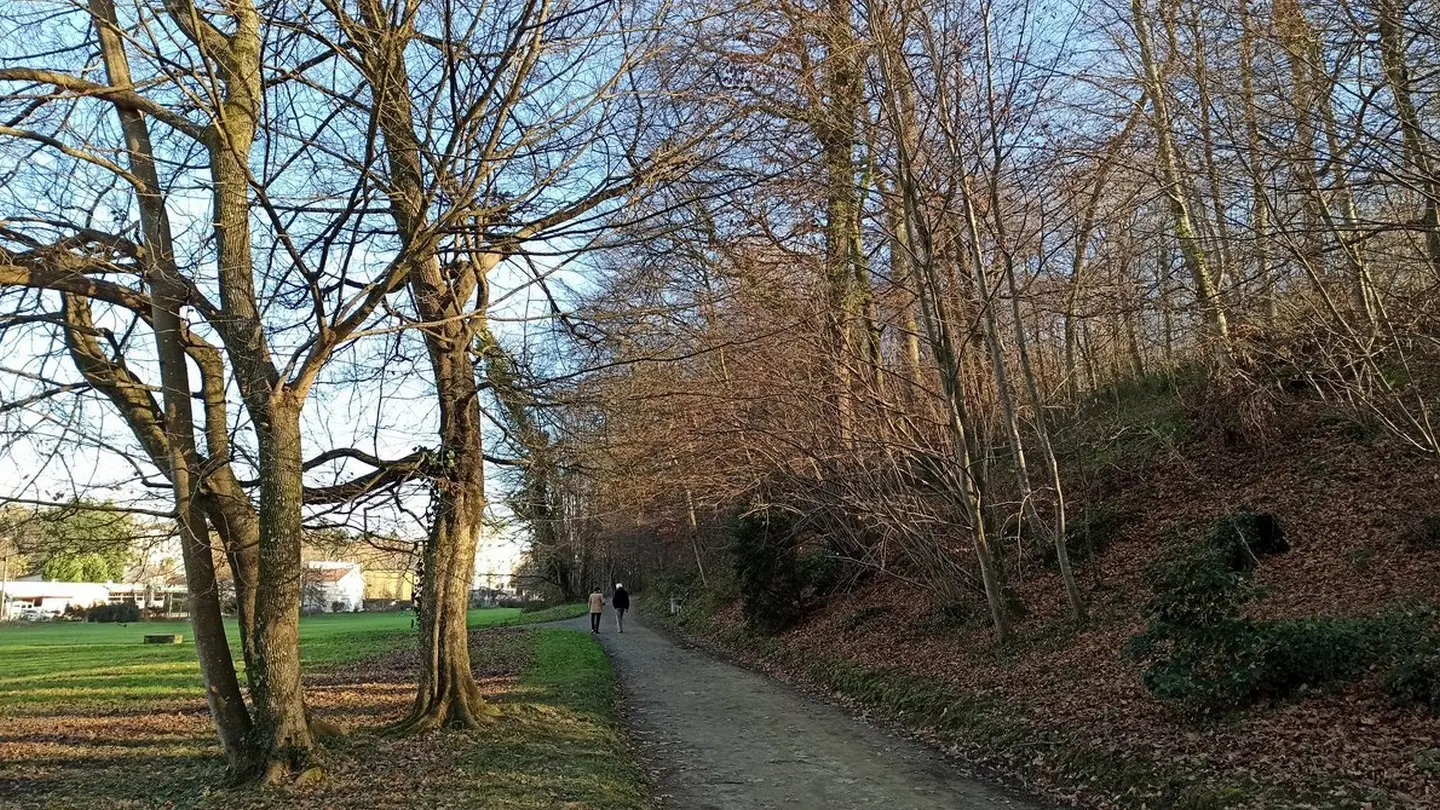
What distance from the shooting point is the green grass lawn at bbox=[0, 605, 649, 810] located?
6938mm

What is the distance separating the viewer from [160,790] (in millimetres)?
7535

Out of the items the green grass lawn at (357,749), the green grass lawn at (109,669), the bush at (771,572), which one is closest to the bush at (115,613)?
the green grass lawn at (109,669)

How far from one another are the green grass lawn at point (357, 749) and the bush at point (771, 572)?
12.4 ft

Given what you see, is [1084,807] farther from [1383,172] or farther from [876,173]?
[876,173]

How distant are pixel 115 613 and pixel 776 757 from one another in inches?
2967

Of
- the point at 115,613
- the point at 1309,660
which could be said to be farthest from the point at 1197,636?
the point at 115,613

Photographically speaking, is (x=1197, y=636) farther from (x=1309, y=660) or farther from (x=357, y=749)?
(x=357, y=749)

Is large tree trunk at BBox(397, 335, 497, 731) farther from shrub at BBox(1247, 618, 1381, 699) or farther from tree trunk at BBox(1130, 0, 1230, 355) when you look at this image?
shrub at BBox(1247, 618, 1381, 699)

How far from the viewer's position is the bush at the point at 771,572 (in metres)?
19.4

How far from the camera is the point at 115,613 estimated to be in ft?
219

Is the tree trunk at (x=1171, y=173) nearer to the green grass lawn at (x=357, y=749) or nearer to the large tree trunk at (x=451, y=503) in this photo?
the large tree trunk at (x=451, y=503)

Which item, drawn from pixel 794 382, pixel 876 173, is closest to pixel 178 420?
pixel 794 382

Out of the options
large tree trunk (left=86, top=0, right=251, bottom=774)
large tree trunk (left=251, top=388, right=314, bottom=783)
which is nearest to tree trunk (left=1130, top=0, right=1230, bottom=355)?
large tree trunk (left=251, top=388, right=314, bottom=783)

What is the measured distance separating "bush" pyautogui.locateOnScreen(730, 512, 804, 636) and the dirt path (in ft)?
16.4
